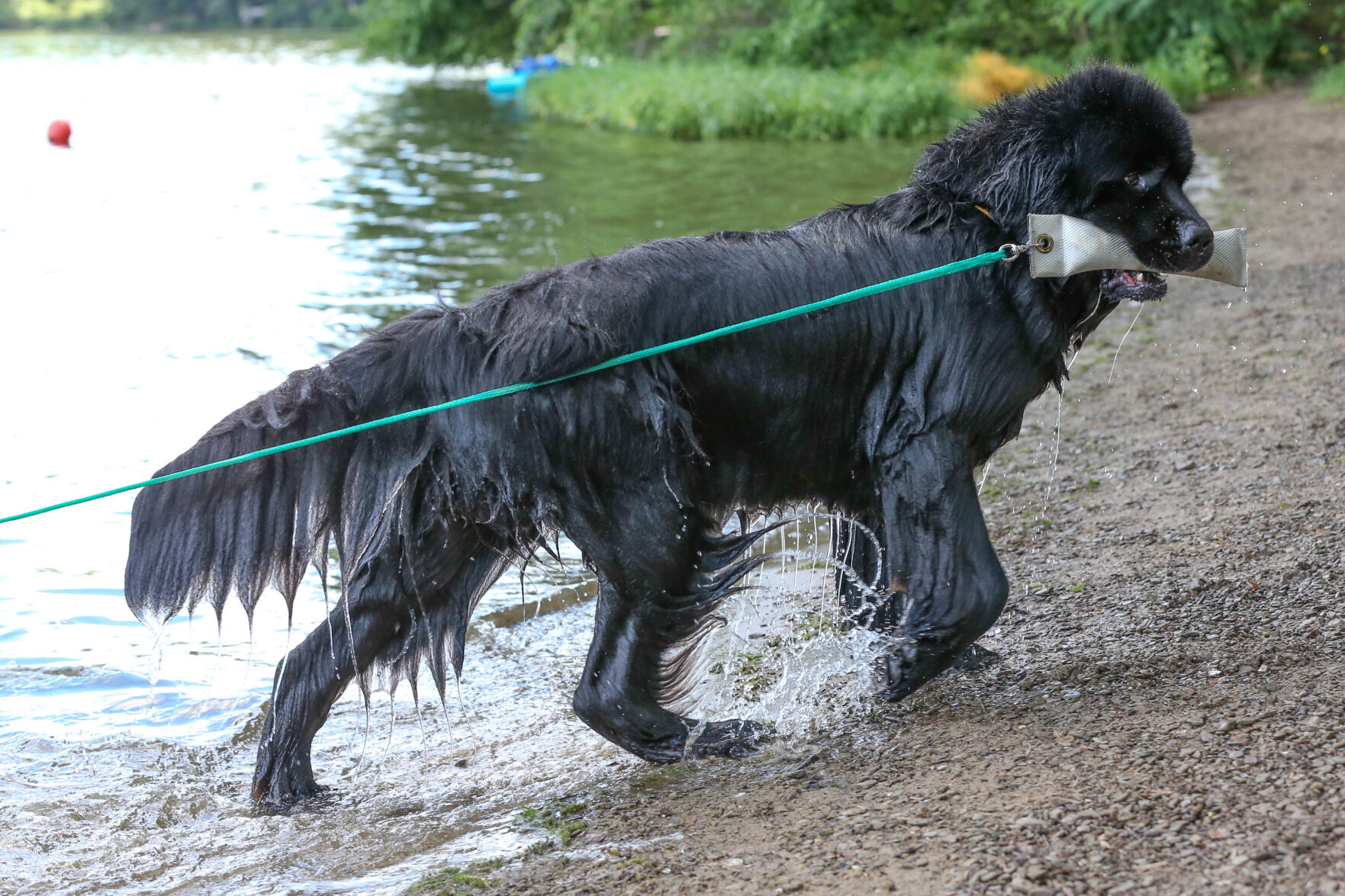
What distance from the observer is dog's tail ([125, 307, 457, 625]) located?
3256 millimetres

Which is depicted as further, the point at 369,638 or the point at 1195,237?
the point at 369,638

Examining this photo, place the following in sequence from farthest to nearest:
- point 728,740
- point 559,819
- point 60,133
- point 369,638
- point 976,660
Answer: point 60,133
point 976,660
point 728,740
point 369,638
point 559,819

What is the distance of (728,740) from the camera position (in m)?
3.54

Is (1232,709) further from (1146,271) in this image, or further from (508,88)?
(508,88)

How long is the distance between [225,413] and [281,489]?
3.87 m

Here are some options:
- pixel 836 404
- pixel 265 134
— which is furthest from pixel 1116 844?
pixel 265 134

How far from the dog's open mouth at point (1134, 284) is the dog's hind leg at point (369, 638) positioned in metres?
1.78

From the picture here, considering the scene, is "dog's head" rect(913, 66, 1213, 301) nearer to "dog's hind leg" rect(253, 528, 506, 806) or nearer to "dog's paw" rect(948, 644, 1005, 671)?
"dog's paw" rect(948, 644, 1005, 671)

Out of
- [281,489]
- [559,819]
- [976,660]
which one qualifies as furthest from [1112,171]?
[281,489]

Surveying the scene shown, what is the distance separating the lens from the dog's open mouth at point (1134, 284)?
11.0 feet

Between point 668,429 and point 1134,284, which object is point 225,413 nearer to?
point 668,429

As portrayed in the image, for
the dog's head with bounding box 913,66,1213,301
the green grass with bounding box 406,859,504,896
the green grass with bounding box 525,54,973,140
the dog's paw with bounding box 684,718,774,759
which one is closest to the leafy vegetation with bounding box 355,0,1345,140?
the green grass with bounding box 525,54,973,140

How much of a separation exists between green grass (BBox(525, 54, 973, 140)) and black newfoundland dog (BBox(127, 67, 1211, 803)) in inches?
574

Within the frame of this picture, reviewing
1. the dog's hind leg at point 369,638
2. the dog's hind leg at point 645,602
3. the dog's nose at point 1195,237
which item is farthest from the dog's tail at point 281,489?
the dog's nose at point 1195,237
